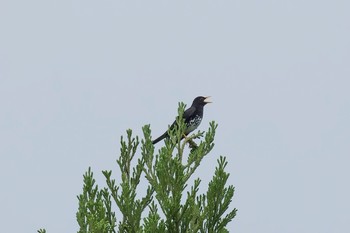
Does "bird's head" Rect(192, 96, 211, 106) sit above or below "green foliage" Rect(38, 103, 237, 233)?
above

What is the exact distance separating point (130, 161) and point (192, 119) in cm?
339

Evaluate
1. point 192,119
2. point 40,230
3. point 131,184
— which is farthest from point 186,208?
point 192,119

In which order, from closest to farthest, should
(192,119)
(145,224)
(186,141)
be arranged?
(145,224), (186,141), (192,119)

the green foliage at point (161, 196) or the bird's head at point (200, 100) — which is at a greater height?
the bird's head at point (200, 100)

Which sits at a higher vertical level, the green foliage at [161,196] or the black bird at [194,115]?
the black bird at [194,115]

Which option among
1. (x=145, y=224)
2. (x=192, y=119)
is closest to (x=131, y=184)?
(x=145, y=224)

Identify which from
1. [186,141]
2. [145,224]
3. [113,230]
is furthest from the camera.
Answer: [186,141]

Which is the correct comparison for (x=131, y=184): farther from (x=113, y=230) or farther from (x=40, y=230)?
(x=40, y=230)

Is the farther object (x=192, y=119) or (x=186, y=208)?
(x=192, y=119)

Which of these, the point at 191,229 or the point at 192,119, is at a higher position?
the point at 192,119

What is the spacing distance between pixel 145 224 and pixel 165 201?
40cm

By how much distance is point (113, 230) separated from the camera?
1028 cm

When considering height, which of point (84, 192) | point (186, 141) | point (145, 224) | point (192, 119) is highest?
point (192, 119)

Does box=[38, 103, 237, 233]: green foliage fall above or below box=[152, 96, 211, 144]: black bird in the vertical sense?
below
